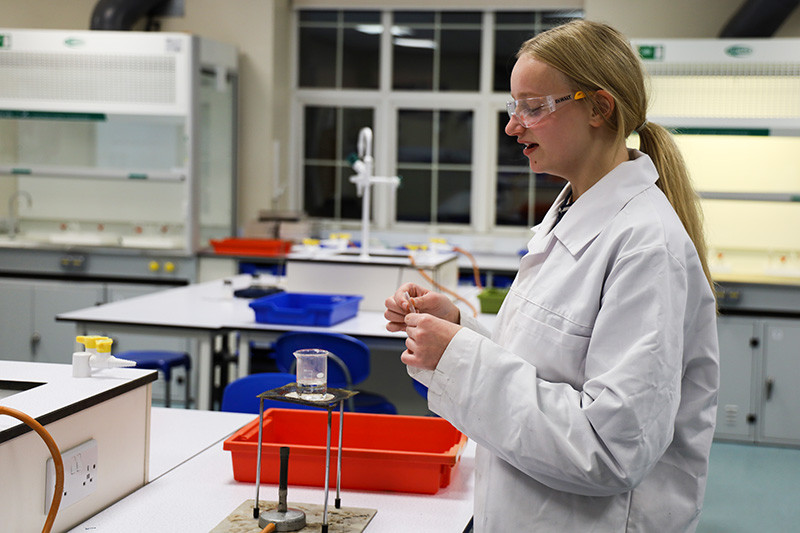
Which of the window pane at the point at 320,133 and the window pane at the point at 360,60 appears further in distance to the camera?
the window pane at the point at 320,133

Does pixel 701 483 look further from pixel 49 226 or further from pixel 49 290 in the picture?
pixel 49 226

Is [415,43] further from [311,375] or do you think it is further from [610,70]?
[610,70]

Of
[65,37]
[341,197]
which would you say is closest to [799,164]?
[341,197]

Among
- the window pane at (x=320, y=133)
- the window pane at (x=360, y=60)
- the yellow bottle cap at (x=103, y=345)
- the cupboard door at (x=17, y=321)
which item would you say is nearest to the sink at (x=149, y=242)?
the cupboard door at (x=17, y=321)

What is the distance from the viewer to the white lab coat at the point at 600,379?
1.07m

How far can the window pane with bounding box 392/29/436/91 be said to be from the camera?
6.78 metres

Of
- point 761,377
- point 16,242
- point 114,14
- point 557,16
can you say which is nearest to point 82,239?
point 16,242

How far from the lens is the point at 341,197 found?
23.0 feet

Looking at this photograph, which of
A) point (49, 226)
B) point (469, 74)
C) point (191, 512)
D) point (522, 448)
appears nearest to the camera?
point (522, 448)

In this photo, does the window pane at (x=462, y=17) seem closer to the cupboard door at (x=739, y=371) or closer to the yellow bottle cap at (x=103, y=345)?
the cupboard door at (x=739, y=371)

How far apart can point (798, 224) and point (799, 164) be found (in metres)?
0.40

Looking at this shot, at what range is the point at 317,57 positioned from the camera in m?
6.92

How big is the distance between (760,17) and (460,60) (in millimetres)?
2271

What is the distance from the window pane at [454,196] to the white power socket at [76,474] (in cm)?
551
